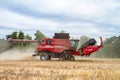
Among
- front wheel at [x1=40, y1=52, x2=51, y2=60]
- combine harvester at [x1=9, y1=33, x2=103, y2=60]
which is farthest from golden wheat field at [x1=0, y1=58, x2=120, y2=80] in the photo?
front wheel at [x1=40, y1=52, x2=51, y2=60]

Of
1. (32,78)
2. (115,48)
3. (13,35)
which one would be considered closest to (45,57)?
(32,78)

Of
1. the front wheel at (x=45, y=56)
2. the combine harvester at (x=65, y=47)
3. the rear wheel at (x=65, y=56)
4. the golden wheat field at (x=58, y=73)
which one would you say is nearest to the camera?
the golden wheat field at (x=58, y=73)

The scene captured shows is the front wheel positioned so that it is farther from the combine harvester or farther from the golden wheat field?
the golden wheat field

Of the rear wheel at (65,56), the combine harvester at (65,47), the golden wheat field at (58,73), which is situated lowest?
the golden wheat field at (58,73)

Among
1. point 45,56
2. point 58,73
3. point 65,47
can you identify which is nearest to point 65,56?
point 65,47

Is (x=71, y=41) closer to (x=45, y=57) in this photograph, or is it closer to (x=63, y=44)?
(x=63, y=44)

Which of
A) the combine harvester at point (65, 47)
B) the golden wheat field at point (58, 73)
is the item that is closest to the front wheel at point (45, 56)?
the combine harvester at point (65, 47)

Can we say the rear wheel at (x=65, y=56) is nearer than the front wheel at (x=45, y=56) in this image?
Yes

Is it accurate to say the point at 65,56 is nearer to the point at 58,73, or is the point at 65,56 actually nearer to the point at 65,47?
the point at 65,47

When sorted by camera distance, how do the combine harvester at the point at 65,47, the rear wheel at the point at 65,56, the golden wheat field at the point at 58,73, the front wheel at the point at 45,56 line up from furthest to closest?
the front wheel at the point at 45,56 → the rear wheel at the point at 65,56 → the combine harvester at the point at 65,47 → the golden wheat field at the point at 58,73

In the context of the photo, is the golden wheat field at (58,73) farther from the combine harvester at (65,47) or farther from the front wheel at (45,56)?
the front wheel at (45,56)

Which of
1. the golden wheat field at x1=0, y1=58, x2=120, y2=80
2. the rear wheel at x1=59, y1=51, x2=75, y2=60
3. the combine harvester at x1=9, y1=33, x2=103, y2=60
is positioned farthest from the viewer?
the rear wheel at x1=59, y1=51, x2=75, y2=60

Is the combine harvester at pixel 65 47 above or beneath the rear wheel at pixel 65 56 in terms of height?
above

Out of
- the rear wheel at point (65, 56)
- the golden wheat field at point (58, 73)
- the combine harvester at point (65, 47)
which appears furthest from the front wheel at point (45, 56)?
the golden wheat field at point (58, 73)
